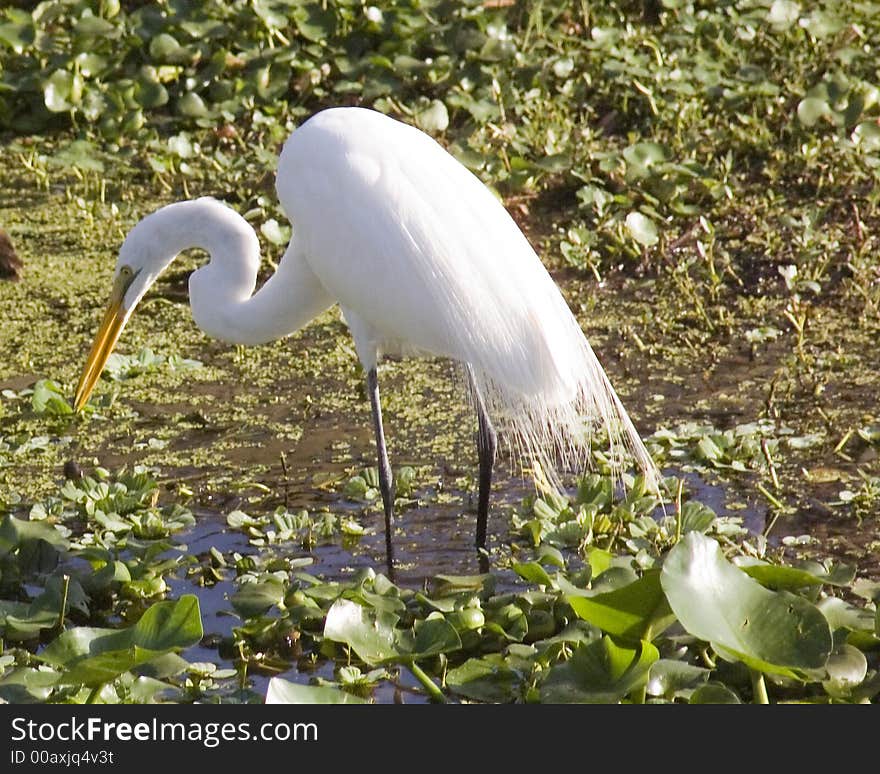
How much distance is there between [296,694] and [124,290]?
188 cm

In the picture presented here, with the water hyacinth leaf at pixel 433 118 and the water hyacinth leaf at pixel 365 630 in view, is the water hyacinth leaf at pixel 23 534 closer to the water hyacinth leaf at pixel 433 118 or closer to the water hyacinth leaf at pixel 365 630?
the water hyacinth leaf at pixel 365 630

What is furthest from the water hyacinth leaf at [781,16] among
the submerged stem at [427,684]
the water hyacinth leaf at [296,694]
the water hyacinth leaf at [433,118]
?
the water hyacinth leaf at [296,694]

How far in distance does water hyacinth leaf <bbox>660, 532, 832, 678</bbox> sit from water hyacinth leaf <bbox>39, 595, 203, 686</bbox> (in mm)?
863

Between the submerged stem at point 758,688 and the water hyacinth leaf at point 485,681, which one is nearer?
the submerged stem at point 758,688

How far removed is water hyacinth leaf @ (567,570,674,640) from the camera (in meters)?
2.67

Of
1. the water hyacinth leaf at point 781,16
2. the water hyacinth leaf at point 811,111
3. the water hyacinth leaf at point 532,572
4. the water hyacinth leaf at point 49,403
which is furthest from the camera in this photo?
the water hyacinth leaf at point 781,16

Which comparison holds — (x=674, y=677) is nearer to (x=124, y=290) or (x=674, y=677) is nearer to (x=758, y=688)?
(x=758, y=688)

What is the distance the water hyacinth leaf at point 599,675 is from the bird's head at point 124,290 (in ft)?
6.07

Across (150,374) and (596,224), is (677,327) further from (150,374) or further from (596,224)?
(150,374)

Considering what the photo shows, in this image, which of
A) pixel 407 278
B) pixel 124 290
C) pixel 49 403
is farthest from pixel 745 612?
pixel 49 403

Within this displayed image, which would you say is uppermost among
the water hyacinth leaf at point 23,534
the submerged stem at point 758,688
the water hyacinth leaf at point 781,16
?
the water hyacinth leaf at point 781,16

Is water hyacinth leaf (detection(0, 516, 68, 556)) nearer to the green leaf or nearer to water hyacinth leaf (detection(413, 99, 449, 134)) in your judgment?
the green leaf

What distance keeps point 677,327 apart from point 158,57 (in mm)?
2673

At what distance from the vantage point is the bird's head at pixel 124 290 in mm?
4032
